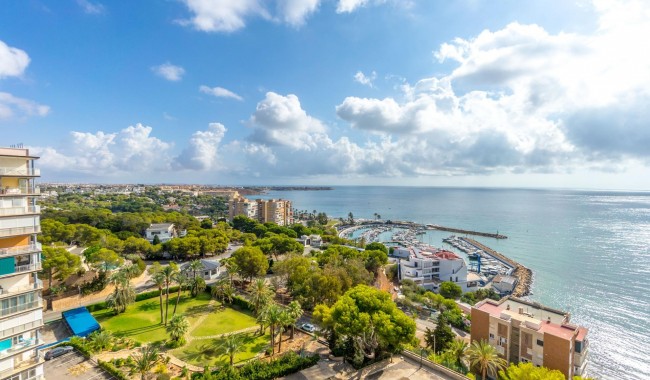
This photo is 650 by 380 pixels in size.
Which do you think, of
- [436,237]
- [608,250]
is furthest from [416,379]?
[436,237]

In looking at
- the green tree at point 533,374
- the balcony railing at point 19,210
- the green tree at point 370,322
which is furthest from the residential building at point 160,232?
the green tree at point 533,374

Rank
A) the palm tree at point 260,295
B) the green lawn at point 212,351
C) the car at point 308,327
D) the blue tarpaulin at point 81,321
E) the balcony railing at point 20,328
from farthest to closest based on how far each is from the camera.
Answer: the car at point 308,327 < the palm tree at point 260,295 < the blue tarpaulin at point 81,321 < the green lawn at point 212,351 < the balcony railing at point 20,328

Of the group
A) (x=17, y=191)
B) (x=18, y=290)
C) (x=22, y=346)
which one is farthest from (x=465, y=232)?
(x=17, y=191)

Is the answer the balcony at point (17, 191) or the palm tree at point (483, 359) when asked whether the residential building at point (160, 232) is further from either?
the palm tree at point (483, 359)

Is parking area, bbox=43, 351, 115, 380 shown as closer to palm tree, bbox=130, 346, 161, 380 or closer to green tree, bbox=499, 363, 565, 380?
palm tree, bbox=130, 346, 161, 380

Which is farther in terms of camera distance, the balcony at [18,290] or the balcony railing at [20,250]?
the balcony railing at [20,250]

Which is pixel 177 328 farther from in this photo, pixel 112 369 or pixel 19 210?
pixel 19 210
